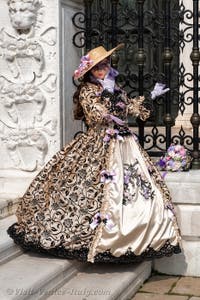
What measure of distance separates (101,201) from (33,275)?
676 mm

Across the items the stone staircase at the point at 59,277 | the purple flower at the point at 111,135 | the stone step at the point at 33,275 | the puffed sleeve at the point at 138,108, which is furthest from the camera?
the puffed sleeve at the point at 138,108

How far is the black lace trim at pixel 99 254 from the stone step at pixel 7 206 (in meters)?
0.64

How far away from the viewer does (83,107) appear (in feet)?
14.7

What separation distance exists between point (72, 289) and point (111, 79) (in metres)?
1.46

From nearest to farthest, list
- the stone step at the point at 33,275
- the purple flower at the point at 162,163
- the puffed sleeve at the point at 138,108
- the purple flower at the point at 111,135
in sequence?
the stone step at the point at 33,275 < the purple flower at the point at 111,135 < the puffed sleeve at the point at 138,108 < the purple flower at the point at 162,163

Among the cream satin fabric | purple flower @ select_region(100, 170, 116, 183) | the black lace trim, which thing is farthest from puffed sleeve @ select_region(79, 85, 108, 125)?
the black lace trim

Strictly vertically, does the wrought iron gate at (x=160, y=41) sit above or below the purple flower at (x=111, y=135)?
above

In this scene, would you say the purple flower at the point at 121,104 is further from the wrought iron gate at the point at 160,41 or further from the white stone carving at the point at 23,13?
the white stone carving at the point at 23,13

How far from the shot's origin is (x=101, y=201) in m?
4.24

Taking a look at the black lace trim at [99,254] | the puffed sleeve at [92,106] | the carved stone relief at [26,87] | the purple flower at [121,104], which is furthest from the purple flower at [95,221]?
→ the carved stone relief at [26,87]

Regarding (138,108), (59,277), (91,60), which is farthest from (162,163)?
(59,277)

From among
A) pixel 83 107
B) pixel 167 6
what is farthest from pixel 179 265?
pixel 167 6

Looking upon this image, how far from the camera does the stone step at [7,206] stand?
5043 millimetres

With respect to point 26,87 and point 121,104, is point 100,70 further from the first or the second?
point 26,87
